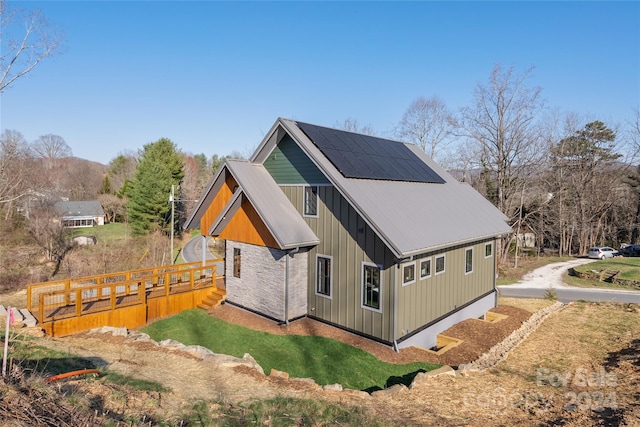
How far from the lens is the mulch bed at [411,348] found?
1072 cm

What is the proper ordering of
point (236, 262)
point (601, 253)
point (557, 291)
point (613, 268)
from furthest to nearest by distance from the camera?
point (601, 253)
point (613, 268)
point (557, 291)
point (236, 262)

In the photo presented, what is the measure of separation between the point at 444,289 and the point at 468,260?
224 centimetres

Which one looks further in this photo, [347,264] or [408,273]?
[347,264]

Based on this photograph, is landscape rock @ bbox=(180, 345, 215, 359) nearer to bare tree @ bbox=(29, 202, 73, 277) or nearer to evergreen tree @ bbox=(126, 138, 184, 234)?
bare tree @ bbox=(29, 202, 73, 277)

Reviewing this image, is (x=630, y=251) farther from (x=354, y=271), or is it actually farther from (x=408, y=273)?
(x=354, y=271)

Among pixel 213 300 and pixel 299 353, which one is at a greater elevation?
pixel 213 300

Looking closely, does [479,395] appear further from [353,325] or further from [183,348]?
[183,348]

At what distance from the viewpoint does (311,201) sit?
13.1 metres

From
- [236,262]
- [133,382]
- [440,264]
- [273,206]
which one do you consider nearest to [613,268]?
[440,264]

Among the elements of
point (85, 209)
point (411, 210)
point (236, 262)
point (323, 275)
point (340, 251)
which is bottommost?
point (323, 275)

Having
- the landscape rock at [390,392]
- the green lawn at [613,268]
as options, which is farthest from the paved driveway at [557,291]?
the landscape rock at [390,392]

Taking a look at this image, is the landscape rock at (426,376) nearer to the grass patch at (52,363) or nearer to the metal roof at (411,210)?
the metal roof at (411,210)

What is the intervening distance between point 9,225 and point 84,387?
3487cm

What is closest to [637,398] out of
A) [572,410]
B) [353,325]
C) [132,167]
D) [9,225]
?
[572,410]
